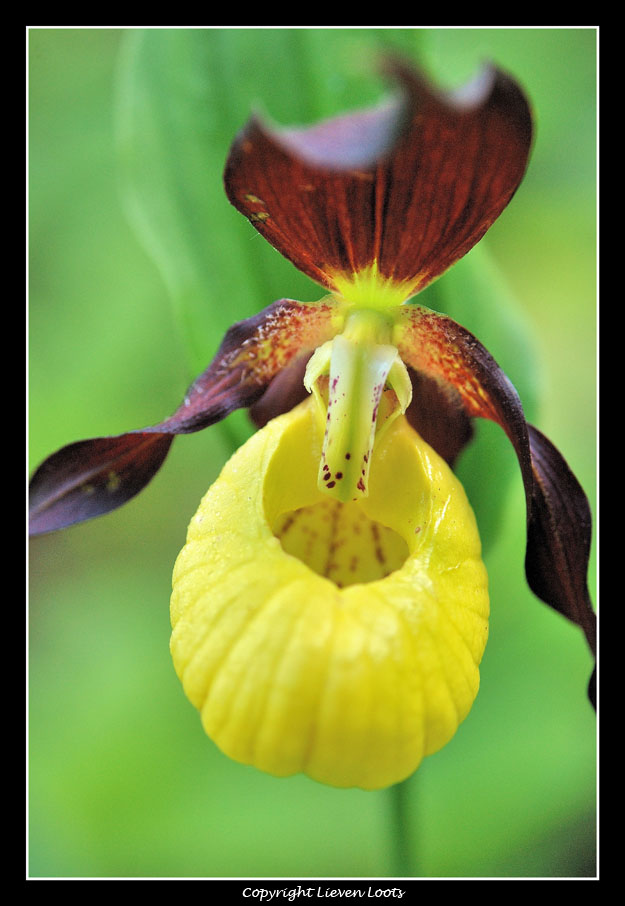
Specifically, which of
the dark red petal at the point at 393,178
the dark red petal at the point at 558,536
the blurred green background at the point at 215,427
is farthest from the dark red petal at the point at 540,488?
the blurred green background at the point at 215,427

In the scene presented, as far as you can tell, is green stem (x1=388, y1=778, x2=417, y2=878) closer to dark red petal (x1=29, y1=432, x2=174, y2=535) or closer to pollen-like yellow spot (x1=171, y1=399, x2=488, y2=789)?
pollen-like yellow spot (x1=171, y1=399, x2=488, y2=789)

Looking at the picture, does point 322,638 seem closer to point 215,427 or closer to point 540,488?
point 540,488

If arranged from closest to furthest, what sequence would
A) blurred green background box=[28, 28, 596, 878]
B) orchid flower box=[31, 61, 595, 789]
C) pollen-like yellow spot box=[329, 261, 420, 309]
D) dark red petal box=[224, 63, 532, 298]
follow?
dark red petal box=[224, 63, 532, 298] → orchid flower box=[31, 61, 595, 789] → pollen-like yellow spot box=[329, 261, 420, 309] → blurred green background box=[28, 28, 596, 878]

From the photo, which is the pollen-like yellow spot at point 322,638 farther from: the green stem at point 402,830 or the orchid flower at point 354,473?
the green stem at point 402,830

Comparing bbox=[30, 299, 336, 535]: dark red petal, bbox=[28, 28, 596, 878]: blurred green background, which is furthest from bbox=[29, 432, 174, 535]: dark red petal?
bbox=[28, 28, 596, 878]: blurred green background
